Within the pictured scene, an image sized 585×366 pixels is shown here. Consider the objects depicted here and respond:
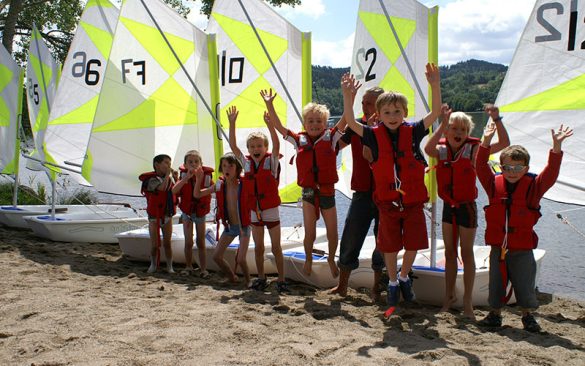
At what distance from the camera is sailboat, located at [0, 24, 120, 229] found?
10.3m

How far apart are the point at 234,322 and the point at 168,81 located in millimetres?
4614

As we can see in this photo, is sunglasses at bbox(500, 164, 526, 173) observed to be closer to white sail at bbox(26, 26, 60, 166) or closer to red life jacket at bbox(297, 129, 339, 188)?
red life jacket at bbox(297, 129, 339, 188)

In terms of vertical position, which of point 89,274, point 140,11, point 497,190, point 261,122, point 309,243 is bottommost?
point 89,274

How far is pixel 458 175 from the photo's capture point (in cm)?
442

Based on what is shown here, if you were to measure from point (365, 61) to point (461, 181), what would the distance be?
2674 millimetres

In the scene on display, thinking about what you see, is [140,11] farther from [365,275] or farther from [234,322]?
[234,322]

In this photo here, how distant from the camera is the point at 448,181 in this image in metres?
4.45

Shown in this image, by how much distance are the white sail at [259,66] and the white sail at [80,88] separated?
7.28 ft

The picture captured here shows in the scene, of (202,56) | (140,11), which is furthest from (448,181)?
(140,11)

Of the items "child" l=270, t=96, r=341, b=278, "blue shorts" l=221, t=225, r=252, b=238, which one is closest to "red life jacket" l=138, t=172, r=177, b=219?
"blue shorts" l=221, t=225, r=252, b=238

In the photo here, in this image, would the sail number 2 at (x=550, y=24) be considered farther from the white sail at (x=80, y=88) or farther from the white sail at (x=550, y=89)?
the white sail at (x=80, y=88)

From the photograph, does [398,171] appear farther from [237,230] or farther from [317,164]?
[237,230]

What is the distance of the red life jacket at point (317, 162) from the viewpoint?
499cm

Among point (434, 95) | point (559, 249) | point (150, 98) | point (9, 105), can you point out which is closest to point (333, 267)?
point (434, 95)
